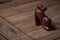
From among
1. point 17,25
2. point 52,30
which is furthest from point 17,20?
point 52,30

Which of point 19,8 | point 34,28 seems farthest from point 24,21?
point 19,8

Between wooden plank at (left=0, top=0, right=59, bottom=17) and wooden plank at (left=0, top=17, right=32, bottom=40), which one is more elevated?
wooden plank at (left=0, top=0, right=59, bottom=17)

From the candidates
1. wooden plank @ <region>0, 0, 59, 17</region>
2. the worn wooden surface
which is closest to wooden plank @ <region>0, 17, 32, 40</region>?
the worn wooden surface

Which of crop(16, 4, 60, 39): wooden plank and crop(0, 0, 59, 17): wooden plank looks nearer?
crop(16, 4, 60, 39): wooden plank

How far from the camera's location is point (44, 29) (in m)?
1.49

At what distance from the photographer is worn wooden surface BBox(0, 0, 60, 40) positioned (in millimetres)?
1412

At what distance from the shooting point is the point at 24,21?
64.2 inches

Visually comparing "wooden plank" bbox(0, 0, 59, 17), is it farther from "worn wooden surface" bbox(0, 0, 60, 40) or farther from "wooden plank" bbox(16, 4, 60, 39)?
"wooden plank" bbox(16, 4, 60, 39)

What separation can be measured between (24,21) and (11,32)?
8.0 inches

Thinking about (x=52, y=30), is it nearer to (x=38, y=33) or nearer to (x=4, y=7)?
(x=38, y=33)

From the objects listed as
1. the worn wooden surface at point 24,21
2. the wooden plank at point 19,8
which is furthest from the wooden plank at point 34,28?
the wooden plank at point 19,8

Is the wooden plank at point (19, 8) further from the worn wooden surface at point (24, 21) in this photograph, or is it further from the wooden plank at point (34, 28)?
the wooden plank at point (34, 28)

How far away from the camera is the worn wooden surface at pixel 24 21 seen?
1412 mm

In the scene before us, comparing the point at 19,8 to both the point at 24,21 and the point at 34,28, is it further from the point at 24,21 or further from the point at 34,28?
the point at 34,28
